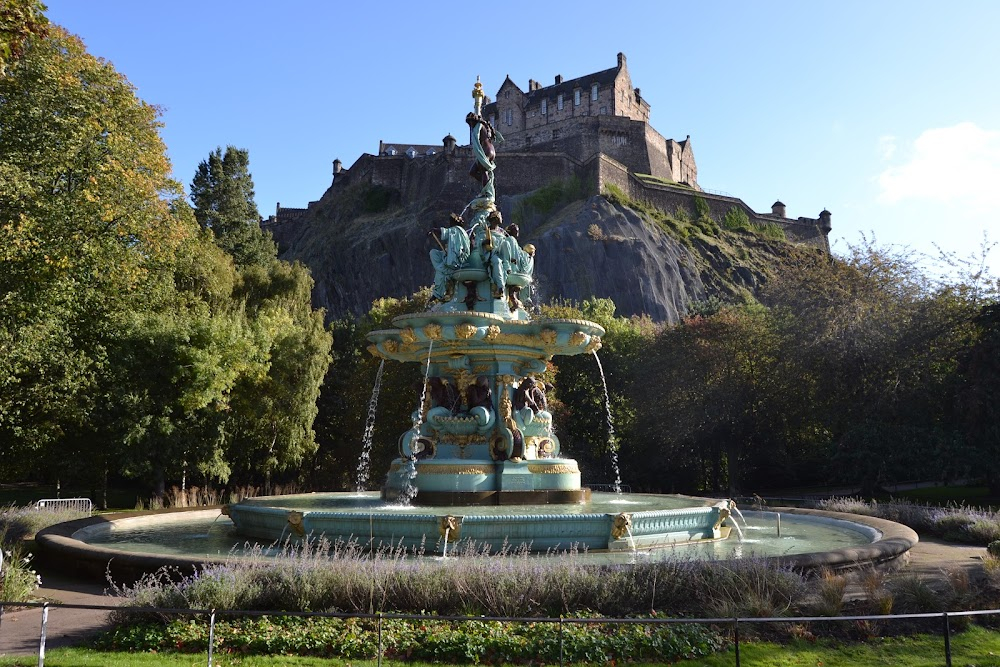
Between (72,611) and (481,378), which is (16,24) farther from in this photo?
(481,378)

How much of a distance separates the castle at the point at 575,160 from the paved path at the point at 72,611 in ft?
245

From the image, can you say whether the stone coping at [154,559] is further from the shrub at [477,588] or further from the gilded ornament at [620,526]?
the gilded ornament at [620,526]

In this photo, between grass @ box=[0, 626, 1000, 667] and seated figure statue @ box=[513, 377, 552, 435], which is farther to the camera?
seated figure statue @ box=[513, 377, 552, 435]

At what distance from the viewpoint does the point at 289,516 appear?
12102 mm

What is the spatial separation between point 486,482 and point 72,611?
7.43 m

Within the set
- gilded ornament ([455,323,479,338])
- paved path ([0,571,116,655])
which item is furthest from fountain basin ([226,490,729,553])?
gilded ornament ([455,323,479,338])

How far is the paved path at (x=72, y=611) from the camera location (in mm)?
7785

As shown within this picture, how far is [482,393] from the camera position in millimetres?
16016

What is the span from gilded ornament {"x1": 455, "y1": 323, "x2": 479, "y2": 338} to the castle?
238ft

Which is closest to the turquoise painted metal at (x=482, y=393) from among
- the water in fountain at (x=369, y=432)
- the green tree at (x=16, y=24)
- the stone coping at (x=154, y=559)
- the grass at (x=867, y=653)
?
the water in fountain at (x=369, y=432)

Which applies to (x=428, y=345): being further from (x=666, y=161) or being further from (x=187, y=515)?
(x=666, y=161)

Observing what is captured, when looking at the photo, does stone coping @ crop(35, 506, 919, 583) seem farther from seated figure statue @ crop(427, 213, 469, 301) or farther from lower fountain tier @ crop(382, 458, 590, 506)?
seated figure statue @ crop(427, 213, 469, 301)

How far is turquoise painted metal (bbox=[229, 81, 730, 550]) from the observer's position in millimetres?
14812

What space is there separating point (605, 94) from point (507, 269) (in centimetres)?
9144
